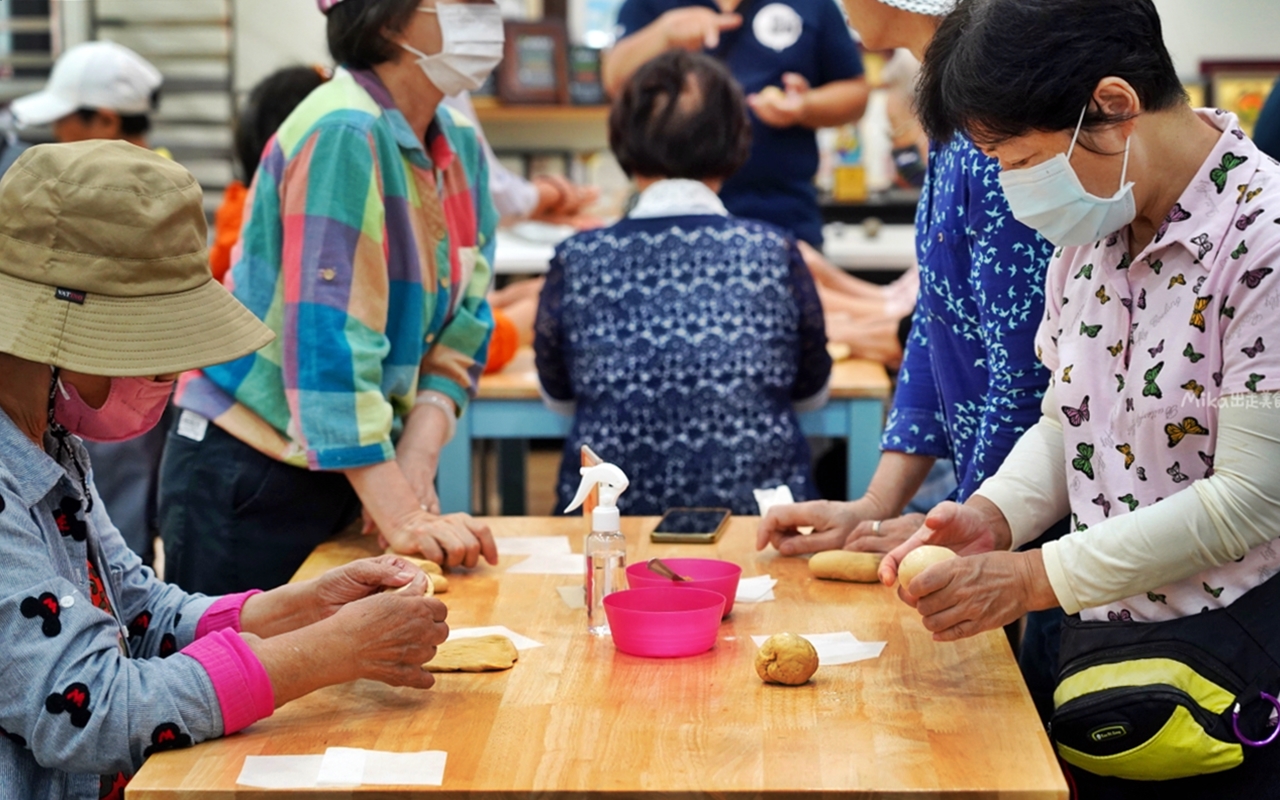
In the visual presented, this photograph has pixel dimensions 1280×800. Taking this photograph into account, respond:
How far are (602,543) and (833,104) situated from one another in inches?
112

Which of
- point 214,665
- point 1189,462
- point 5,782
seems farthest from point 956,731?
point 5,782

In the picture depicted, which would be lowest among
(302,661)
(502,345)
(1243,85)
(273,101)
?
(502,345)

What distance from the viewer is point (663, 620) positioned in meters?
1.63

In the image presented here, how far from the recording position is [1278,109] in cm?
287

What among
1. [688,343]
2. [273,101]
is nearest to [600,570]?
[688,343]

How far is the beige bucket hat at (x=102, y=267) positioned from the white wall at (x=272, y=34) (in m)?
5.65

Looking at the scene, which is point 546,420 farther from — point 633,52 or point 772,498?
point 633,52

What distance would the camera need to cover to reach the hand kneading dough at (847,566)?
1963 mm

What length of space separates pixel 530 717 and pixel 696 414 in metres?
1.55

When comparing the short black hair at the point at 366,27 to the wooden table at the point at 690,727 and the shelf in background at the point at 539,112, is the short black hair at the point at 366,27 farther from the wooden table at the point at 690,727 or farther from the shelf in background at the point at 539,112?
the shelf in background at the point at 539,112

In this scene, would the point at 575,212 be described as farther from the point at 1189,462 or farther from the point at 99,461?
the point at 1189,462

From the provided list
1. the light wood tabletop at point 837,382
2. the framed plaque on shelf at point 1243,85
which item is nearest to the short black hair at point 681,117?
the light wood tabletop at point 837,382

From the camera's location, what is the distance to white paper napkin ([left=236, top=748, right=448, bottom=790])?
1.31 meters

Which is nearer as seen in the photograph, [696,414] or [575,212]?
[696,414]
